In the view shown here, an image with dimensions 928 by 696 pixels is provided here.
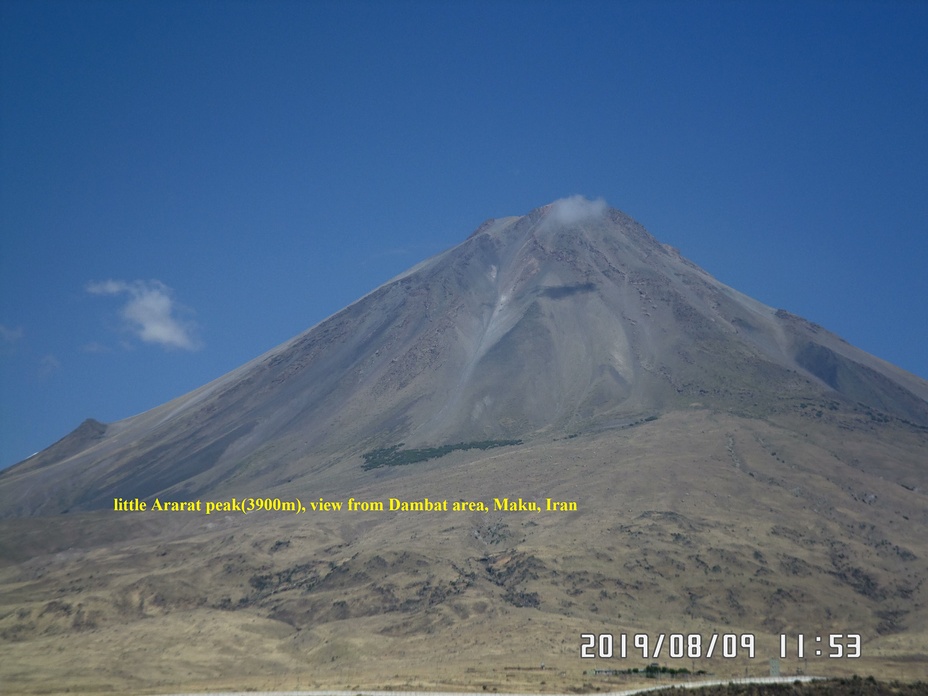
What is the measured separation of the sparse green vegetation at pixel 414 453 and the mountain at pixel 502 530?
718mm

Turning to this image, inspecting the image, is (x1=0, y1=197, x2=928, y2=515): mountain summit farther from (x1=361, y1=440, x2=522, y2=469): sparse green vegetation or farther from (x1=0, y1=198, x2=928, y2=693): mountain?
(x1=361, y1=440, x2=522, y2=469): sparse green vegetation

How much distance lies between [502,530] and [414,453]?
136 feet

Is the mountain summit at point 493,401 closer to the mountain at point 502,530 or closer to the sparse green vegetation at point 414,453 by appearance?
the mountain at point 502,530

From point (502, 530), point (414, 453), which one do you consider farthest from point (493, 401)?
point (502, 530)

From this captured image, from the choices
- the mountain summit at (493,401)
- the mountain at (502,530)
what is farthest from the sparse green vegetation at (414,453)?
the mountain summit at (493,401)

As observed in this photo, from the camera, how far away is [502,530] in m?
117

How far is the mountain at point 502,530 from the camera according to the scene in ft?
286

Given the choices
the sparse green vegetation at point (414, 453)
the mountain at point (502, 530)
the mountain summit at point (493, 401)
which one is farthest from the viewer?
the mountain summit at point (493, 401)

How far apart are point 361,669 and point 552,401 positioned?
9961 cm

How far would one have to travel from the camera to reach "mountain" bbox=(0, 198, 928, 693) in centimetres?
8706

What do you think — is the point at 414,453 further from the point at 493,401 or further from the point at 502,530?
the point at 502,530

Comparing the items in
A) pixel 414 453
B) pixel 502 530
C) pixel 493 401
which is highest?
pixel 493 401

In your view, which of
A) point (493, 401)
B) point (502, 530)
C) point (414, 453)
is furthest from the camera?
point (493, 401)

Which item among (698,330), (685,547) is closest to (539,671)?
(685,547)
